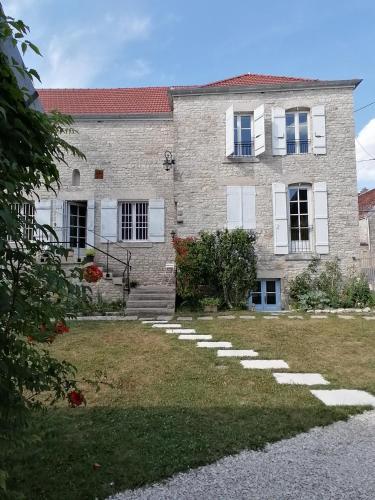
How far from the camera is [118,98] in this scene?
14.9 metres

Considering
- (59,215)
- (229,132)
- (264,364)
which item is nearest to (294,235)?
(229,132)

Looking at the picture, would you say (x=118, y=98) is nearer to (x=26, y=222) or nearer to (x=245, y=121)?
(x=245, y=121)

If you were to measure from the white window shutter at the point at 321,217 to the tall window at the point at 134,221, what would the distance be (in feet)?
17.8

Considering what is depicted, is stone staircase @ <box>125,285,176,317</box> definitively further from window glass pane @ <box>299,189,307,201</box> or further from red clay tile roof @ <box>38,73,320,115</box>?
red clay tile roof @ <box>38,73,320,115</box>

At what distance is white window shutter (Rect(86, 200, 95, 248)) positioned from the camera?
42.2 ft

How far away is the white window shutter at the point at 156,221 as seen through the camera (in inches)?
510

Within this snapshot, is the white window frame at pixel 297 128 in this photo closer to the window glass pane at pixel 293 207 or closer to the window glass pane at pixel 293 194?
the window glass pane at pixel 293 194

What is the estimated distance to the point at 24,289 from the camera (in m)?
1.72

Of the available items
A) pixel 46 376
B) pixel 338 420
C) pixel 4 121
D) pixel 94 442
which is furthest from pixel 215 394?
pixel 4 121

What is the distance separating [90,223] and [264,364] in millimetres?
9222

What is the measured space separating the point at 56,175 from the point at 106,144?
39.2 ft

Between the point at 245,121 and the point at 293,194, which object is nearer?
the point at 293,194

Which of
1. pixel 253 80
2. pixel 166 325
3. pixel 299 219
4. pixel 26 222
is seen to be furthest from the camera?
pixel 253 80

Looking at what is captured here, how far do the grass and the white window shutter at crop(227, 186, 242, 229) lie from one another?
20.2 feet
